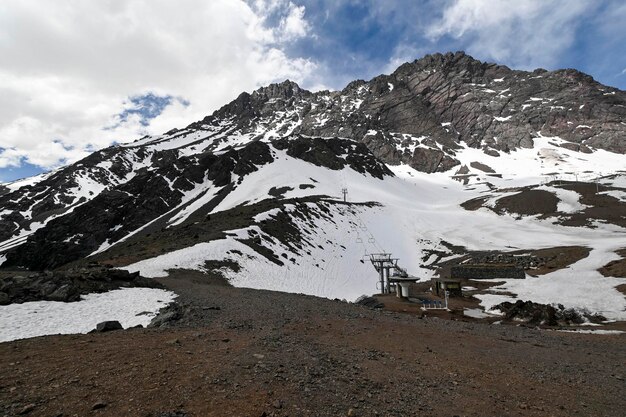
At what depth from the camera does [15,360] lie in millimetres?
9711

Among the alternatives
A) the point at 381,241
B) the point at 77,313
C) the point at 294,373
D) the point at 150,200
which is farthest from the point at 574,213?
the point at 150,200

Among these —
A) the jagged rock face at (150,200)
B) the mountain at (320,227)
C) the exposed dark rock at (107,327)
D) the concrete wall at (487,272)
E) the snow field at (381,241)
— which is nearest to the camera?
the exposed dark rock at (107,327)

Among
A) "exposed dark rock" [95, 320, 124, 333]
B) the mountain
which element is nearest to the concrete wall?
the mountain

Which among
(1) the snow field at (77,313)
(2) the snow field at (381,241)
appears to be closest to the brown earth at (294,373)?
(1) the snow field at (77,313)

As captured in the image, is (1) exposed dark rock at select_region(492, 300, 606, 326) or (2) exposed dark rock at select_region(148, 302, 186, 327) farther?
(1) exposed dark rock at select_region(492, 300, 606, 326)

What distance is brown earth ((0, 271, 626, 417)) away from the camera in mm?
7820

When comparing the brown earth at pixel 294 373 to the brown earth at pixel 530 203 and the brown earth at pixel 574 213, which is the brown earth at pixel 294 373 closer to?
the brown earth at pixel 574 213

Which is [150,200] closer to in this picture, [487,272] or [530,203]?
[487,272]

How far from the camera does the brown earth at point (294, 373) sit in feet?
25.7

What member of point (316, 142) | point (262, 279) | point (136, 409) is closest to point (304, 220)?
point (262, 279)

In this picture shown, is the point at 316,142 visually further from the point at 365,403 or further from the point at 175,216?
the point at 365,403

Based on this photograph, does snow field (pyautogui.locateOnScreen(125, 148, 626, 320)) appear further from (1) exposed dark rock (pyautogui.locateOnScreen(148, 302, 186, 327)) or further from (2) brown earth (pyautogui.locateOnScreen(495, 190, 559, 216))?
(1) exposed dark rock (pyautogui.locateOnScreen(148, 302, 186, 327))

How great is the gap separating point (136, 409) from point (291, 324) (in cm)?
977

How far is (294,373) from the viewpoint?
9.84 metres
